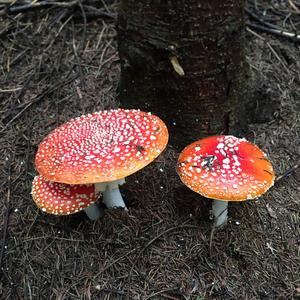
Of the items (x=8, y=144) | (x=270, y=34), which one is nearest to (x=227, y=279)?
(x=8, y=144)

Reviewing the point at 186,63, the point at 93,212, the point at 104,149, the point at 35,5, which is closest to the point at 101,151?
the point at 104,149

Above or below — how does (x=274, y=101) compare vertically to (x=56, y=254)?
above

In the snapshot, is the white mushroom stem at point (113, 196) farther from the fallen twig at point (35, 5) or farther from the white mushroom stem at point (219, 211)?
the fallen twig at point (35, 5)

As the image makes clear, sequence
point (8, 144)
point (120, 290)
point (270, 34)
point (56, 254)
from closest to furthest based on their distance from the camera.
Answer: point (120, 290)
point (56, 254)
point (8, 144)
point (270, 34)

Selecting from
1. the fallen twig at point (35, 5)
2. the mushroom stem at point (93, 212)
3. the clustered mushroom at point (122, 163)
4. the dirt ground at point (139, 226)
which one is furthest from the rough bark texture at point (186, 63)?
the fallen twig at point (35, 5)

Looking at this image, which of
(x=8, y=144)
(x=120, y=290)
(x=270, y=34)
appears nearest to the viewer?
(x=120, y=290)

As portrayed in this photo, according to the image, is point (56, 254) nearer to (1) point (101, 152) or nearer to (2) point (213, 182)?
(1) point (101, 152)

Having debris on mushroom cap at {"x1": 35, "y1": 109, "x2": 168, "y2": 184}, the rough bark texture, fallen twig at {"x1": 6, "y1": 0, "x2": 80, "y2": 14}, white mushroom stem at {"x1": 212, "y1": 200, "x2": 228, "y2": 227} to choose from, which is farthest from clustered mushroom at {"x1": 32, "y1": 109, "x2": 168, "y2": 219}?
fallen twig at {"x1": 6, "y1": 0, "x2": 80, "y2": 14}

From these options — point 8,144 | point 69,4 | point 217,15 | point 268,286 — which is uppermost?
point 217,15
